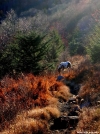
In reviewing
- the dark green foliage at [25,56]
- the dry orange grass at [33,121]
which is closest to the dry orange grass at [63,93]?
the dry orange grass at [33,121]

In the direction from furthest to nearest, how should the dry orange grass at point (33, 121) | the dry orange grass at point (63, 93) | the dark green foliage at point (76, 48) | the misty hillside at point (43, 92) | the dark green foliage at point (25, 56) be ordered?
the dark green foliage at point (76, 48)
the dark green foliage at point (25, 56)
the dry orange grass at point (63, 93)
the misty hillside at point (43, 92)
the dry orange grass at point (33, 121)

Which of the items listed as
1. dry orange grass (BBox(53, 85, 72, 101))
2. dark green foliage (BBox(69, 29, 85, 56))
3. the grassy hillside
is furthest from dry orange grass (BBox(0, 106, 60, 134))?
dark green foliage (BBox(69, 29, 85, 56))

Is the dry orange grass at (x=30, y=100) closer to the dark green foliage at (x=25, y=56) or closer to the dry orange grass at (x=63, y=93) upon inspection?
the dry orange grass at (x=63, y=93)

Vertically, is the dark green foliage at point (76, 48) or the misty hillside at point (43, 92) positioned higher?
the dark green foliage at point (76, 48)

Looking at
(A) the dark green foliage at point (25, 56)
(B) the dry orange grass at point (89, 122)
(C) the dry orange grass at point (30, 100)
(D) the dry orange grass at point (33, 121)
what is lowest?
(B) the dry orange grass at point (89, 122)

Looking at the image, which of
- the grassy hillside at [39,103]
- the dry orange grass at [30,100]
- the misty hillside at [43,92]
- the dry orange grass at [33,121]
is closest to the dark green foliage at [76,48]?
the misty hillside at [43,92]

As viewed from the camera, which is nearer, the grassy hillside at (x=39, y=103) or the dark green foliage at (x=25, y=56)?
the grassy hillside at (x=39, y=103)

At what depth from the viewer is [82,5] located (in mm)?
62219


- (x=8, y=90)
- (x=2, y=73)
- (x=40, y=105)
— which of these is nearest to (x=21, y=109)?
(x=40, y=105)

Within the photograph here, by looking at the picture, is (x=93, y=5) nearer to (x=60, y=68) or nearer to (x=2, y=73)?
(x=60, y=68)

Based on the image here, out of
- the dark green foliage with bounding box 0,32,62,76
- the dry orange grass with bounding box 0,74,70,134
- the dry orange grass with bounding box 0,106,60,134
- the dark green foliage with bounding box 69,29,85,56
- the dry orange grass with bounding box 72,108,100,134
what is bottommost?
the dry orange grass with bounding box 72,108,100,134

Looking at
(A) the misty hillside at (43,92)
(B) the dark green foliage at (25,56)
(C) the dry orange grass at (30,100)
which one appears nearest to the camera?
(A) the misty hillside at (43,92)

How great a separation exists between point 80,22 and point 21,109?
152 ft

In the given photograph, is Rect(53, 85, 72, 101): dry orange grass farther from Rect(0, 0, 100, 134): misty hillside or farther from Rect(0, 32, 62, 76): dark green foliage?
Rect(0, 32, 62, 76): dark green foliage
